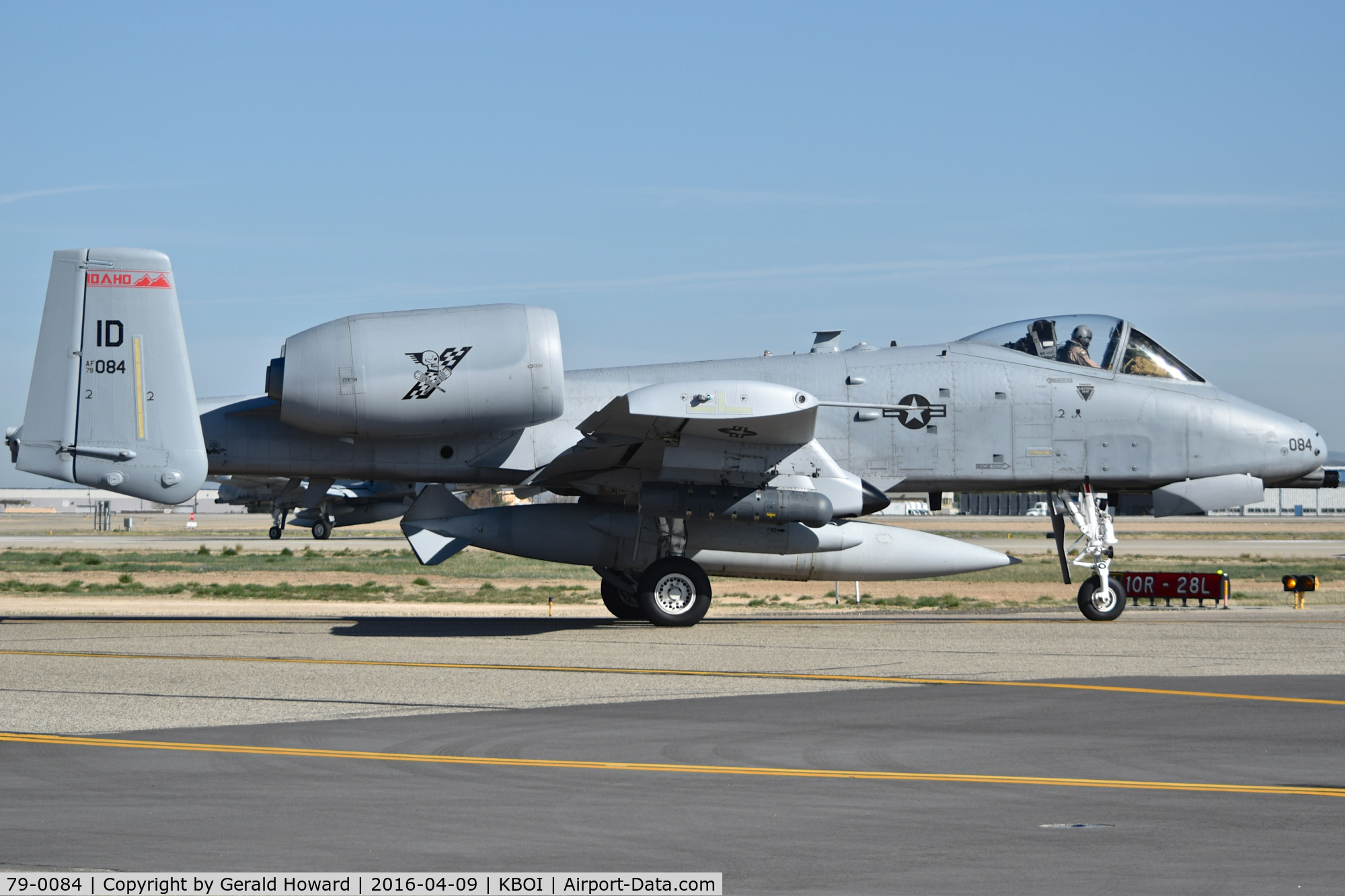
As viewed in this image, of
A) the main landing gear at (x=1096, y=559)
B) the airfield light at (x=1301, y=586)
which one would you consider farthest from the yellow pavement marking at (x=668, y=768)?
the airfield light at (x=1301, y=586)

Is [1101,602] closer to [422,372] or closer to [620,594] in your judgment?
[620,594]

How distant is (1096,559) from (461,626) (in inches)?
372

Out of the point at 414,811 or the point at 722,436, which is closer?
the point at 414,811

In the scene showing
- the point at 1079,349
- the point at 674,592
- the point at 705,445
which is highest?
the point at 1079,349

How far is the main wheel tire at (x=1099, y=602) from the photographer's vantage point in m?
19.8

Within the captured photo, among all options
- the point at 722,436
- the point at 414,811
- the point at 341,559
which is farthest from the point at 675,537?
the point at 341,559

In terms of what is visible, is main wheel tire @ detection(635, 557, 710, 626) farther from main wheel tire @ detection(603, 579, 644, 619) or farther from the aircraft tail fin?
the aircraft tail fin

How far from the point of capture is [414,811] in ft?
22.9

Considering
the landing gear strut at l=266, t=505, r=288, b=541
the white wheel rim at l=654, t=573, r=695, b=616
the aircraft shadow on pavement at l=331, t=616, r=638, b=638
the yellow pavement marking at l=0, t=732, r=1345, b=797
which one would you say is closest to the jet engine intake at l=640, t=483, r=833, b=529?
the white wheel rim at l=654, t=573, r=695, b=616

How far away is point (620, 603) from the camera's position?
20.4m

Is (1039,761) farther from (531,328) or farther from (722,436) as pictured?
(531,328)

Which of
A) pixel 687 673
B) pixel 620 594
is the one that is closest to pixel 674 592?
pixel 620 594

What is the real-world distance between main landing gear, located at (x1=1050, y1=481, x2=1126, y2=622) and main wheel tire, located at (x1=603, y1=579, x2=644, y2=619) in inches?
249

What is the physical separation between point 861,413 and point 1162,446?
450cm
